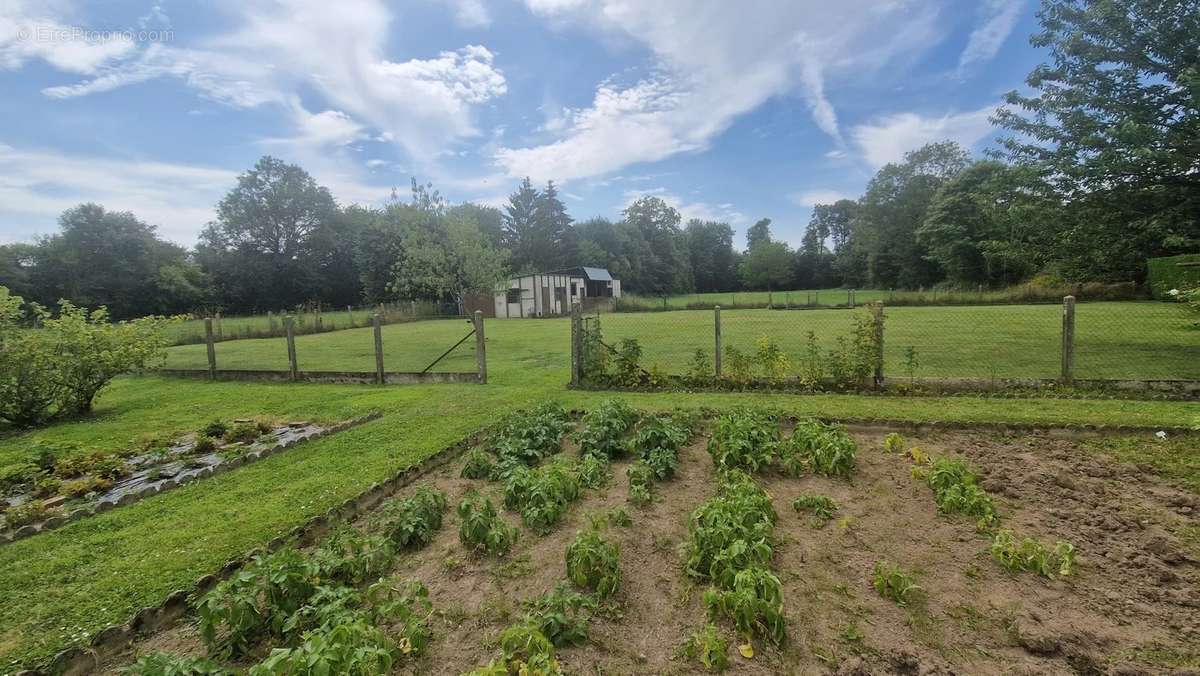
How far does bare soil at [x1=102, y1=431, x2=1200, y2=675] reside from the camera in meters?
2.32

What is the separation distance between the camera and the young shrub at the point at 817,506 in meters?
3.63

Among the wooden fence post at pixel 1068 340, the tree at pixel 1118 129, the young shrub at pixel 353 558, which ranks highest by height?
the tree at pixel 1118 129

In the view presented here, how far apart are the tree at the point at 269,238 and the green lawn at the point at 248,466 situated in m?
37.6

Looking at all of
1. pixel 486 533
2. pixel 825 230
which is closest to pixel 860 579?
pixel 486 533

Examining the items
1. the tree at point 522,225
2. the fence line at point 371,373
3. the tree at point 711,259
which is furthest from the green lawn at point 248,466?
the tree at point 711,259

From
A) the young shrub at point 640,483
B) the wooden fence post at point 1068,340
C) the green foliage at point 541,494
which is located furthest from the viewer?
the wooden fence post at point 1068,340

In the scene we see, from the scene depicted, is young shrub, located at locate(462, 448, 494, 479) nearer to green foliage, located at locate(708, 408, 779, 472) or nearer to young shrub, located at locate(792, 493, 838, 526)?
green foliage, located at locate(708, 408, 779, 472)

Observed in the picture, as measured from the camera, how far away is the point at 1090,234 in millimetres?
9430

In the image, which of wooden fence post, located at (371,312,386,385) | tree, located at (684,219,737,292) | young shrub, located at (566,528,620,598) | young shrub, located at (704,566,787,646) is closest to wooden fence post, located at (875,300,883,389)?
young shrub, located at (704,566,787,646)

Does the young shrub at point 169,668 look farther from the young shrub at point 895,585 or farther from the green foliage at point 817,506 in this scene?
the green foliage at point 817,506

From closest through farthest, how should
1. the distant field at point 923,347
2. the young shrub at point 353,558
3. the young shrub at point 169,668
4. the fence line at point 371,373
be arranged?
1. the young shrub at point 169,668
2. the young shrub at point 353,558
3. the distant field at point 923,347
4. the fence line at point 371,373

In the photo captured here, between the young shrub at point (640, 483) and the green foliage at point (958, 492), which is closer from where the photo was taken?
the green foliage at point (958, 492)

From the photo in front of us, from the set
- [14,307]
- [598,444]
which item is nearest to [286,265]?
[14,307]

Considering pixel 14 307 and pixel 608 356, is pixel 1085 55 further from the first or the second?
pixel 14 307
